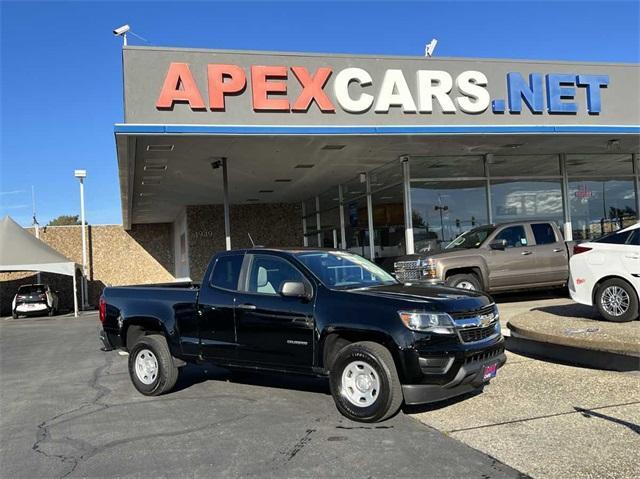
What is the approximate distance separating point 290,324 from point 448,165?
12229mm

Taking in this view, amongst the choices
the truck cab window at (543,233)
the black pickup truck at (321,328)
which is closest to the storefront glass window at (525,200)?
the truck cab window at (543,233)

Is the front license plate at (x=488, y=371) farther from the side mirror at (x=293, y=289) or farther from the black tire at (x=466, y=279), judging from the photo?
the black tire at (x=466, y=279)

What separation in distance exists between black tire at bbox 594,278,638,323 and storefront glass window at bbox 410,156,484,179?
8.26m

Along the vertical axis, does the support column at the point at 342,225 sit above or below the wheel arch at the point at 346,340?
above

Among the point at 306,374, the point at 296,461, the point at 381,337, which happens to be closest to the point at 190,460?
the point at 296,461

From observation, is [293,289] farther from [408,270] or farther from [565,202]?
[565,202]

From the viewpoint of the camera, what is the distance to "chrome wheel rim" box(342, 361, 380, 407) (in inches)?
222

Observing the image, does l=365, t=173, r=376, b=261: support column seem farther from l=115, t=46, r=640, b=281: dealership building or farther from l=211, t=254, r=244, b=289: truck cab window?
l=211, t=254, r=244, b=289: truck cab window

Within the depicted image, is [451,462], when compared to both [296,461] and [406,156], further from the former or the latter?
[406,156]

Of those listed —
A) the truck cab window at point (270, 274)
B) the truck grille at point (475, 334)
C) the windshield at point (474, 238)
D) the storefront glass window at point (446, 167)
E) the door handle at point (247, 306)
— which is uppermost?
the storefront glass window at point (446, 167)

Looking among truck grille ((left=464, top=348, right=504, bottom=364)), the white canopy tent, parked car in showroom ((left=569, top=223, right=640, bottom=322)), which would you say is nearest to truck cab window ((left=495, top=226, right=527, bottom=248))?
parked car in showroom ((left=569, top=223, right=640, bottom=322))

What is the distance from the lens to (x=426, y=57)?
13578 millimetres

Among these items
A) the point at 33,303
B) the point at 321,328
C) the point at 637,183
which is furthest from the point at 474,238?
the point at 33,303

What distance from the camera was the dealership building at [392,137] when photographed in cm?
1226
